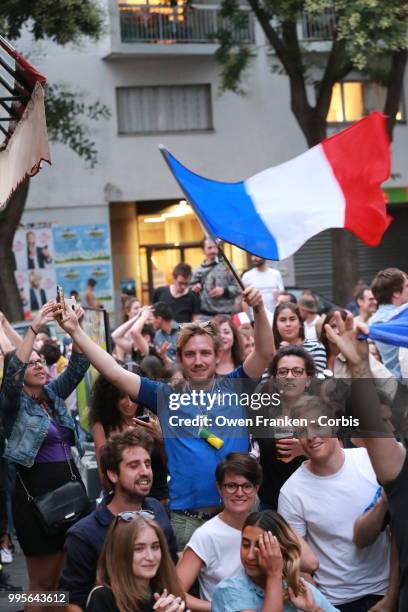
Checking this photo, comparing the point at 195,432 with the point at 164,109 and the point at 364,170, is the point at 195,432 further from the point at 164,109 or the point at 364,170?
the point at 164,109

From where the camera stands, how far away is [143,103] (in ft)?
92.7

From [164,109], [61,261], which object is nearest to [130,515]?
[61,261]

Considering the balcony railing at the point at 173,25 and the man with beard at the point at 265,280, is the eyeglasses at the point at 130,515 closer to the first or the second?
the man with beard at the point at 265,280

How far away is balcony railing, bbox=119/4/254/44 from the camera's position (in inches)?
1093

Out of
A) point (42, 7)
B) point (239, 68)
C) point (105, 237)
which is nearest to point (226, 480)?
point (42, 7)

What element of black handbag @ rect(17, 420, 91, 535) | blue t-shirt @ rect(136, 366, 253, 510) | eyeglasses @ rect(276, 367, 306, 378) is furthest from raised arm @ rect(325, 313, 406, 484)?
black handbag @ rect(17, 420, 91, 535)

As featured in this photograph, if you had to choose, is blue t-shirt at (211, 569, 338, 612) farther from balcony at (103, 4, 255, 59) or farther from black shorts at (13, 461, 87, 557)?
balcony at (103, 4, 255, 59)

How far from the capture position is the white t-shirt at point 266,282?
1296cm

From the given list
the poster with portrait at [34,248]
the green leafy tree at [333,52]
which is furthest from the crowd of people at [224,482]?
the poster with portrait at [34,248]

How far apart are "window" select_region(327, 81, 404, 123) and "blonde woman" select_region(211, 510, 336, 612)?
25.3m

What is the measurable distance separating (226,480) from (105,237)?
22.5 m

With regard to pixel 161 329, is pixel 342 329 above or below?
above

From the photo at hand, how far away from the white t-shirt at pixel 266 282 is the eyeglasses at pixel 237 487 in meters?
7.56

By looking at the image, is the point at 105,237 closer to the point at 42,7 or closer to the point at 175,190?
the point at 175,190
